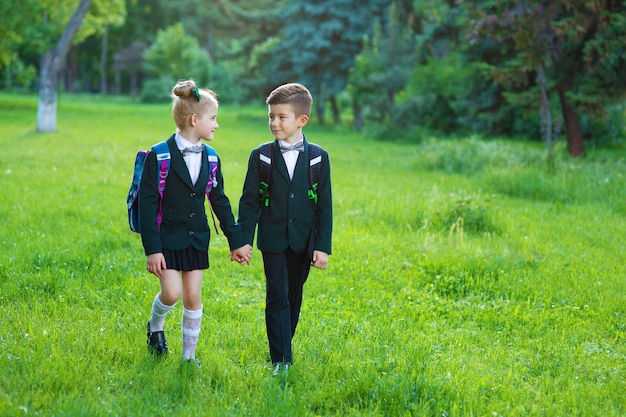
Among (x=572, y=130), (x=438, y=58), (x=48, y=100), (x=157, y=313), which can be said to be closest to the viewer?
(x=157, y=313)

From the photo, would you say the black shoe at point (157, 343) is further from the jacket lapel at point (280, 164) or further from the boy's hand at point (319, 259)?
the jacket lapel at point (280, 164)

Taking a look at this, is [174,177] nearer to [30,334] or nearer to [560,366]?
[30,334]

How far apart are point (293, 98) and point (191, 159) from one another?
76 centimetres

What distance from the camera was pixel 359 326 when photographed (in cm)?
513

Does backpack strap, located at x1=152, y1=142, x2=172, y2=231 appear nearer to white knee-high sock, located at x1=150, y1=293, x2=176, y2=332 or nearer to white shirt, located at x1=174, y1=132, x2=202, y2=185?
white shirt, located at x1=174, y1=132, x2=202, y2=185

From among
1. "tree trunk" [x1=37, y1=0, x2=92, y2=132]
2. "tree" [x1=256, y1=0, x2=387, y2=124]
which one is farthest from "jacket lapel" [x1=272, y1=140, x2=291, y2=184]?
"tree" [x1=256, y1=0, x2=387, y2=124]

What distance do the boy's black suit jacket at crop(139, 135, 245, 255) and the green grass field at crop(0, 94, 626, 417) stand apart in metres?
0.83

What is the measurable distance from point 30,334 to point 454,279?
3812 mm

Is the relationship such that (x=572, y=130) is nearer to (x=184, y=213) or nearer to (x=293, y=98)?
(x=293, y=98)

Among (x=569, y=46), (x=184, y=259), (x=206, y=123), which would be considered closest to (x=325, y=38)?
(x=569, y=46)

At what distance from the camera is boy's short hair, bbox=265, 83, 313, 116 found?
160 inches

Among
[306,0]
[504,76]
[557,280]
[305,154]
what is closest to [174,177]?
[305,154]

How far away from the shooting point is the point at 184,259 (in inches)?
161

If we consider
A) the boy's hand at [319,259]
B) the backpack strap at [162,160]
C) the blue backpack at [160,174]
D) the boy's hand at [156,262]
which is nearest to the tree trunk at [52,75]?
the blue backpack at [160,174]
